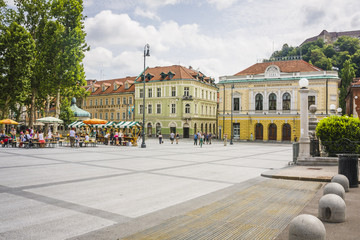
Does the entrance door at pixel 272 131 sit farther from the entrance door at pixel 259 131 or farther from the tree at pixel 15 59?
the tree at pixel 15 59

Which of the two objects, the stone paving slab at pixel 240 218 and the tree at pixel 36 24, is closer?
the stone paving slab at pixel 240 218

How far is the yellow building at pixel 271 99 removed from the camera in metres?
50.3

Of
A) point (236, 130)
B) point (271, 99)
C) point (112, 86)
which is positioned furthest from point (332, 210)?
point (112, 86)

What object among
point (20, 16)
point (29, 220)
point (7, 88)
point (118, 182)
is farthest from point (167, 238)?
point (20, 16)

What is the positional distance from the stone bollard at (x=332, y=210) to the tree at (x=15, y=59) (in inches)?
1448

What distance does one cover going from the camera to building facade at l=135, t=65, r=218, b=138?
63.0 metres

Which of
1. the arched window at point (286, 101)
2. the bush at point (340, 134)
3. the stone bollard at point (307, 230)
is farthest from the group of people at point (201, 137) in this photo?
the stone bollard at point (307, 230)

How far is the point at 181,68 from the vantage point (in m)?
66.8

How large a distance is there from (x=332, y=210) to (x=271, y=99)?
50004mm

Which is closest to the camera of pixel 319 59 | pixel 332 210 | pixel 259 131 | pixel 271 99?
pixel 332 210

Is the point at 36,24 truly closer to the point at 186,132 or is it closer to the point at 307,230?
the point at 186,132

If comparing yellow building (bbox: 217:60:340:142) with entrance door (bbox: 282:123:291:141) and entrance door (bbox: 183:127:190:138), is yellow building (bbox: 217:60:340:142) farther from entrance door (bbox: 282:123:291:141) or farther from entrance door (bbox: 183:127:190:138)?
entrance door (bbox: 183:127:190:138)

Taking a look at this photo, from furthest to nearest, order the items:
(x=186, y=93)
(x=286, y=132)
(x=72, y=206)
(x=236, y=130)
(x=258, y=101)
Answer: (x=186, y=93) < (x=236, y=130) < (x=258, y=101) < (x=286, y=132) < (x=72, y=206)

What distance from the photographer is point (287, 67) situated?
55.0 meters
